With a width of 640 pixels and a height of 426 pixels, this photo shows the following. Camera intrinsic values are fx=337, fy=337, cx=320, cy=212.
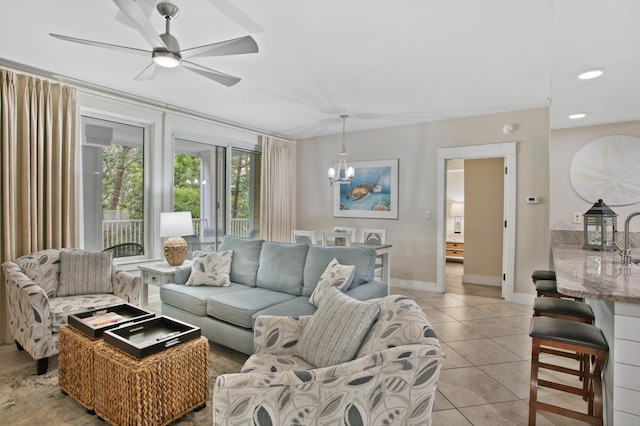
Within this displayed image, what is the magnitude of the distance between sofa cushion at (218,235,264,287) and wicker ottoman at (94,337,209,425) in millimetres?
1376

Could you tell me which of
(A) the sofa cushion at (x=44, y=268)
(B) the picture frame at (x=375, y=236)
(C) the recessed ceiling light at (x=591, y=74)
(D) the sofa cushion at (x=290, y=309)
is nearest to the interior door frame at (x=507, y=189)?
(B) the picture frame at (x=375, y=236)

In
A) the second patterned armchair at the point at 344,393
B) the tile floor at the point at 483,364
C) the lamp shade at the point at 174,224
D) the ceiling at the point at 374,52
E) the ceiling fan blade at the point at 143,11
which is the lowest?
the tile floor at the point at 483,364

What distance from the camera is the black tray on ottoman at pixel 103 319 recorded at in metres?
2.17

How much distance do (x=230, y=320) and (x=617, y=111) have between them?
3.99 meters

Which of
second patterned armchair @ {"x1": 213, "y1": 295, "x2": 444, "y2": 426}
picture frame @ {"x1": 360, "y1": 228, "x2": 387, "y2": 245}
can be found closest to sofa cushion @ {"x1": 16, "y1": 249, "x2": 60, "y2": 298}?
second patterned armchair @ {"x1": 213, "y1": 295, "x2": 444, "y2": 426}

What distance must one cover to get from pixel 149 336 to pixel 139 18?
1913mm

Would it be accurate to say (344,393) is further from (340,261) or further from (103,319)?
(103,319)

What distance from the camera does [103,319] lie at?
2.37m

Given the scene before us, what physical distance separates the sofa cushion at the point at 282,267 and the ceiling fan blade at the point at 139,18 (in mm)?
2001

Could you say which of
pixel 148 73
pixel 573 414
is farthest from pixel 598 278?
pixel 148 73

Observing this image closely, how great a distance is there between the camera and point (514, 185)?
4.52 meters

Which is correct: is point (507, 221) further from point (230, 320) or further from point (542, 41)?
point (230, 320)

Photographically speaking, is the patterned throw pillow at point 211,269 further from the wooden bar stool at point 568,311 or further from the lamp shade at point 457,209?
the lamp shade at point 457,209

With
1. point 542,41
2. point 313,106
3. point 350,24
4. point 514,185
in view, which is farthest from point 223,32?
point 514,185
